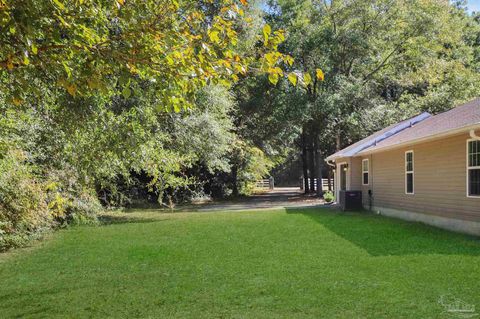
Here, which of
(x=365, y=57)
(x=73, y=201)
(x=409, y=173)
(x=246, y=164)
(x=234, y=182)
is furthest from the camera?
(x=234, y=182)

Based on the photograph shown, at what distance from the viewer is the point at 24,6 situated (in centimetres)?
344

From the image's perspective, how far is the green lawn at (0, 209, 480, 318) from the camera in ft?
17.4

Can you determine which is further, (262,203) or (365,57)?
(365,57)

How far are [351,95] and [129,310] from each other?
22.1 m

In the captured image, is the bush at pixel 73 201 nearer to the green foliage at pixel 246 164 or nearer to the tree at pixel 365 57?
the green foliage at pixel 246 164

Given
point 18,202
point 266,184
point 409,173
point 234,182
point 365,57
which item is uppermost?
point 365,57

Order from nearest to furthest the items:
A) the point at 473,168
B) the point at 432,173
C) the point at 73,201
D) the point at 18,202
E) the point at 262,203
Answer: the point at 18,202
the point at 473,168
the point at 432,173
the point at 73,201
the point at 262,203

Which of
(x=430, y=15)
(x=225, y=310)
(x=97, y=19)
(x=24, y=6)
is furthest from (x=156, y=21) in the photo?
(x=430, y=15)

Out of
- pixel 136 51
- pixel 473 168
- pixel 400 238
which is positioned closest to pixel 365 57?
pixel 473 168

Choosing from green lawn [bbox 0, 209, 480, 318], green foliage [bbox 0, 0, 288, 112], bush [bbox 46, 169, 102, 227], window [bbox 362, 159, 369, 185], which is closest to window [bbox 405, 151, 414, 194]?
green lawn [bbox 0, 209, 480, 318]

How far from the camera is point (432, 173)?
41.3 ft

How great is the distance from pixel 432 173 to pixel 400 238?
3.24m

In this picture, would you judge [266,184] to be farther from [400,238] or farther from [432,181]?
[400,238]

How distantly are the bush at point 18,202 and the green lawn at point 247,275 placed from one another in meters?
0.50
